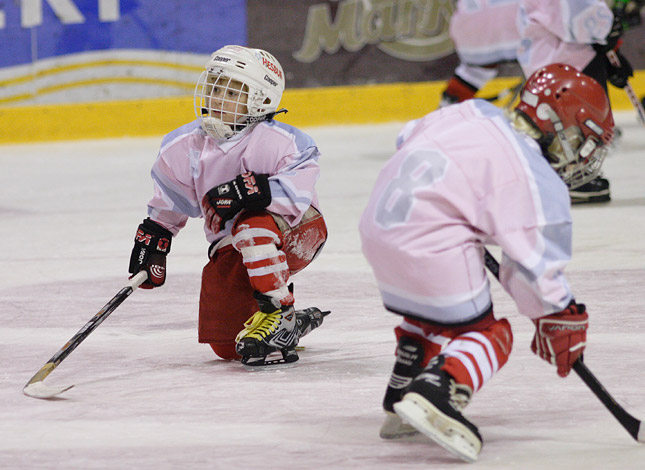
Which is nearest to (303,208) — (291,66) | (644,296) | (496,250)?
(644,296)

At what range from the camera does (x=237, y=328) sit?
2.59 metres

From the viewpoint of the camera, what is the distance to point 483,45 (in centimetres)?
612

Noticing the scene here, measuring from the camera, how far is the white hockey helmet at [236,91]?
2.56m

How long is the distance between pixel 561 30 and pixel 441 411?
342 centimetres

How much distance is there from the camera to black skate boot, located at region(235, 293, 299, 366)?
2.46 m

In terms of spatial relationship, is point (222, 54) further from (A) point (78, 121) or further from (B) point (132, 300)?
(A) point (78, 121)

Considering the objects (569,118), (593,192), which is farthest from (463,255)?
(593,192)

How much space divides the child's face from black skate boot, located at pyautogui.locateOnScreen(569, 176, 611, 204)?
2.43 m

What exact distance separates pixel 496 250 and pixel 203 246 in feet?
3.46

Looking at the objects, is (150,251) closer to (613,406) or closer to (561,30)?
(613,406)

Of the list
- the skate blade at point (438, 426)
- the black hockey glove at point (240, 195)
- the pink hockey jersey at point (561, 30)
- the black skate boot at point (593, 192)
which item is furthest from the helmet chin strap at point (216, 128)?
the pink hockey jersey at point (561, 30)

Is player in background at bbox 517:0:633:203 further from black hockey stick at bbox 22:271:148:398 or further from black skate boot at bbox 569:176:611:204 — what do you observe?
black hockey stick at bbox 22:271:148:398

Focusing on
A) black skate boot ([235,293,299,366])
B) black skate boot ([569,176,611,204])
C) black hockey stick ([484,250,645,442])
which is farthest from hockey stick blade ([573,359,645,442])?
black skate boot ([569,176,611,204])

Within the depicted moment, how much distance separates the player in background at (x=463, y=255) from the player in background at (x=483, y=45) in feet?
13.8
